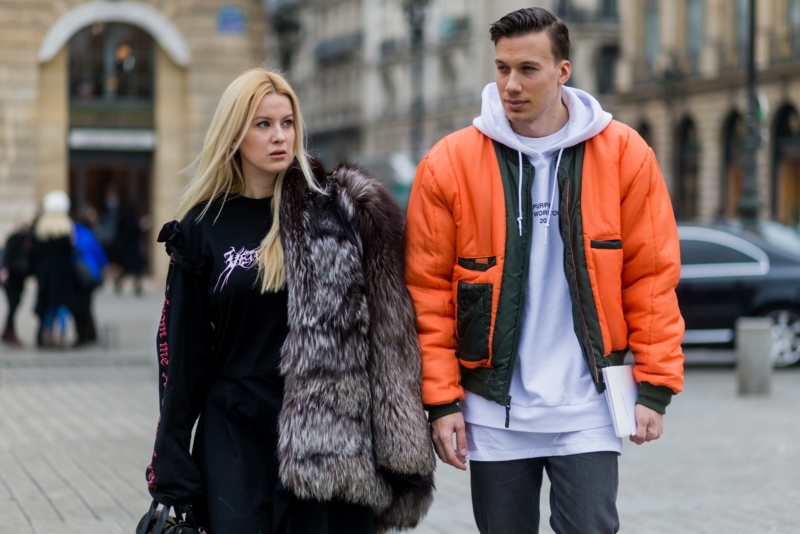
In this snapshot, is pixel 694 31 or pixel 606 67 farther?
pixel 606 67

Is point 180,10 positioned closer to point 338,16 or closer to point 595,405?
point 595,405

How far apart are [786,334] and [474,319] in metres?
12.1

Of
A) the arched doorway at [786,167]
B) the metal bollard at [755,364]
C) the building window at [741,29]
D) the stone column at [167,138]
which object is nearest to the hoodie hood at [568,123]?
the metal bollard at [755,364]

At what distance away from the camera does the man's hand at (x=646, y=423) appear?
12.6 feet

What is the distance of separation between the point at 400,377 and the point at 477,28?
62.0 metres

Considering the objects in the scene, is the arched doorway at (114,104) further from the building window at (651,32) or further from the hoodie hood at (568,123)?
the building window at (651,32)

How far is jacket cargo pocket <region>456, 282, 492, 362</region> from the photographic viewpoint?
12.5 ft

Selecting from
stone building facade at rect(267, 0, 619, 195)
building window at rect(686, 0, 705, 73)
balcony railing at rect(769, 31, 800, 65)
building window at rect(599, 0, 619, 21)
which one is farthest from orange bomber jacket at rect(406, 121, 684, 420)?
building window at rect(599, 0, 619, 21)

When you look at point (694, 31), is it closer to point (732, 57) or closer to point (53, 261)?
point (732, 57)

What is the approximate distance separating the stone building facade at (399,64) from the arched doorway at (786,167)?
15.8 m

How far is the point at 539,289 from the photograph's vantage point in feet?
12.6

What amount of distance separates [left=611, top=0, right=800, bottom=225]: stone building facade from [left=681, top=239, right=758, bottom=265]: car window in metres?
25.3

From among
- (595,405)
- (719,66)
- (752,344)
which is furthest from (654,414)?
(719,66)

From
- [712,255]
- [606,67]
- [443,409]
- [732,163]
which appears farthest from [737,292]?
[606,67]
